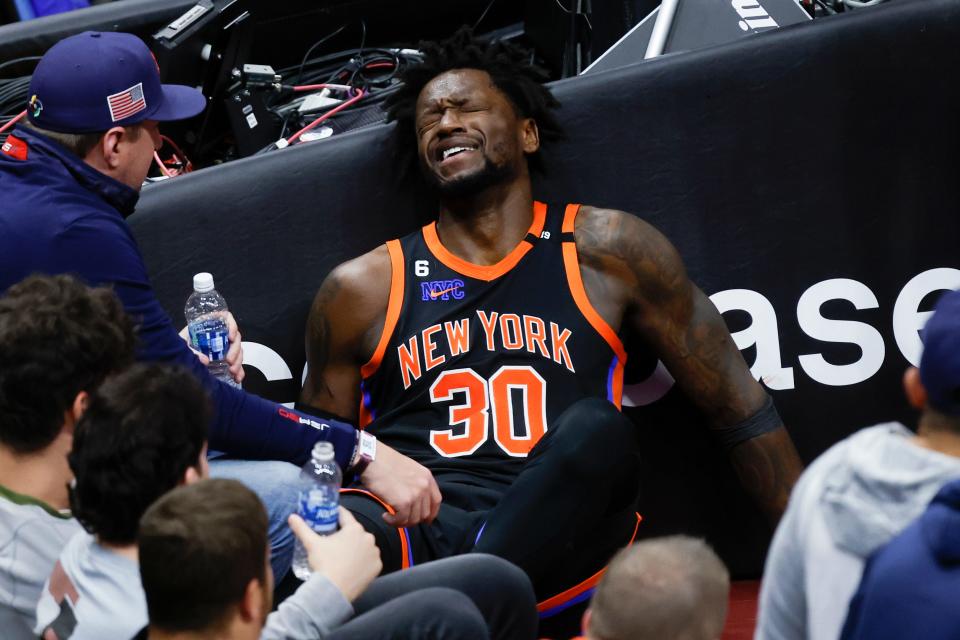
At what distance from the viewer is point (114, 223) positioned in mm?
2816

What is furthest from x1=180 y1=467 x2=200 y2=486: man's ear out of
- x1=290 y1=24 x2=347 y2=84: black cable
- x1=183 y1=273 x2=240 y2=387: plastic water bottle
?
x1=290 y1=24 x2=347 y2=84: black cable

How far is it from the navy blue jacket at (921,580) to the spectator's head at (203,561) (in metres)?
0.80

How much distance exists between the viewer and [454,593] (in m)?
2.38

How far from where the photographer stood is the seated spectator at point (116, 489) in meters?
2.01

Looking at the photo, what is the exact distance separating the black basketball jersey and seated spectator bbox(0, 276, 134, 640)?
1.14 metres

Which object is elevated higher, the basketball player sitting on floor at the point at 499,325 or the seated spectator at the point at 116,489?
the seated spectator at the point at 116,489

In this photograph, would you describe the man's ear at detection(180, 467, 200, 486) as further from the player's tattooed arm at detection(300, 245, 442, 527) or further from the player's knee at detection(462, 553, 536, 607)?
the player's tattooed arm at detection(300, 245, 442, 527)

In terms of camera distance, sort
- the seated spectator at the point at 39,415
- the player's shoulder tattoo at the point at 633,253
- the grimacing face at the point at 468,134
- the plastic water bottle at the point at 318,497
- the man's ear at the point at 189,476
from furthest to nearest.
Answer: the grimacing face at the point at 468,134 < the player's shoulder tattoo at the point at 633,253 < the plastic water bottle at the point at 318,497 < the seated spectator at the point at 39,415 < the man's ear at the point at 189,476

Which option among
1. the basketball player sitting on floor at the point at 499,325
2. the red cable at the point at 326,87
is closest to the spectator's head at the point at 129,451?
the basketball player sitting on floor at the point at 499,325

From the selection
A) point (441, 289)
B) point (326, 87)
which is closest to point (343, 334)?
point (441, 289)

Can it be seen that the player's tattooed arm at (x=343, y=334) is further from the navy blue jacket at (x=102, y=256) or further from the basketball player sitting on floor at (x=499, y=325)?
A: the navy blue jacket at (x=102, y=256)

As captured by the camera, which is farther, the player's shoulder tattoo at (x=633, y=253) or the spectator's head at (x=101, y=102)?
the player's shoulder tattoo at (x=633, y=253)

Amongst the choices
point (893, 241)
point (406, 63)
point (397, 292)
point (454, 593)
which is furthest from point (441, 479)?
point (406, 63)

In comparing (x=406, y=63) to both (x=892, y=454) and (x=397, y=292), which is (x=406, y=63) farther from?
(x=892, y=454)
